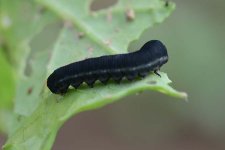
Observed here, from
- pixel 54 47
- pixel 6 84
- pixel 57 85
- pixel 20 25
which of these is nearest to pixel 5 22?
pixel 20 25

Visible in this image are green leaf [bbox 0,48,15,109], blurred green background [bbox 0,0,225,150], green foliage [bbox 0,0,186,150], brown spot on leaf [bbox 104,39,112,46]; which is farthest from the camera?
blurred green background [bbox 0,0,225,150]

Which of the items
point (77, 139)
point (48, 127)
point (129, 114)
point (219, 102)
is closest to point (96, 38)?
point (48, 127)

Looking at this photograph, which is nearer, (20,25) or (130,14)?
(130,14)

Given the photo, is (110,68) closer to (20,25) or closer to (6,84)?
(6,84)

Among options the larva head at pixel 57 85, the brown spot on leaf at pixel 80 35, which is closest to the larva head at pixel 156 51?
the larva head at pixel 57 85

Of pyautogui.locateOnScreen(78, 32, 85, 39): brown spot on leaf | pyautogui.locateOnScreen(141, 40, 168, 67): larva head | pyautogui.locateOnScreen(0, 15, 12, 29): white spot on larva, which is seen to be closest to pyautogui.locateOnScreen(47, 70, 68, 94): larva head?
pyautogui.locateOnScreen(141, 40, 168, 67): larva head

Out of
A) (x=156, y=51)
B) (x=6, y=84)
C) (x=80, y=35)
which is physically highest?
(x=156, y=51)

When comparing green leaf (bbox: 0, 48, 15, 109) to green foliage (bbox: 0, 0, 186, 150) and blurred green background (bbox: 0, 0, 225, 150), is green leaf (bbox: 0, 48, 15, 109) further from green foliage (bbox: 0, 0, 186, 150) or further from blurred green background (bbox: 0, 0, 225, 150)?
blurred green background (bbox: 0, 0, 225, 150)
